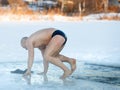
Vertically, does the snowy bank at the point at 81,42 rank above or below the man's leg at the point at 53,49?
below

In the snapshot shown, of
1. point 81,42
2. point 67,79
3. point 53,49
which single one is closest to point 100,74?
point 67,79

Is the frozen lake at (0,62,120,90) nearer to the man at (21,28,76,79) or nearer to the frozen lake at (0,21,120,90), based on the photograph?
the frozen lake at (0,21,120,90)

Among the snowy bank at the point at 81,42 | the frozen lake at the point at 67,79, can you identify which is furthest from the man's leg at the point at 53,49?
the snowy bank at the point at 81,42

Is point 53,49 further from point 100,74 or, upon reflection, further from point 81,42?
point 81,42

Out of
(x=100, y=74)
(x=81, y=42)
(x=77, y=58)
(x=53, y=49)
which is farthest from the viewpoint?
(x=81, y=42)

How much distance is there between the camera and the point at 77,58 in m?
11.1

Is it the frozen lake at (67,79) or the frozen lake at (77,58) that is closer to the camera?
the frozen lake at (67,79)

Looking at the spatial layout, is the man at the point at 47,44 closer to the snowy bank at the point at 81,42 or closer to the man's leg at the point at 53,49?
the man's leg at the point at 53,49

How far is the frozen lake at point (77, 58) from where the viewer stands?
7.68 metres

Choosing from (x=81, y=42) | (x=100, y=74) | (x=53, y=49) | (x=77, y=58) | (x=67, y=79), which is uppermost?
(x=53, y=49)

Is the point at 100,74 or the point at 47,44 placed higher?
the point at 47,44

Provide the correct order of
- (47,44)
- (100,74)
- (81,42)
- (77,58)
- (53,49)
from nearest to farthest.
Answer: (53,49) < (47,44) < (100,74) < (77,58) < (81,42)

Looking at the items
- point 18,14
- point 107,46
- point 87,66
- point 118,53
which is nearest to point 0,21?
point 18,14

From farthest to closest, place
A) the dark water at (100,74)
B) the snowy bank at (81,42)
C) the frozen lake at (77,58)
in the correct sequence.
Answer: the snowy bank at (81,42) < the dark water at (100,74) < the frozen lake at (77,58)
